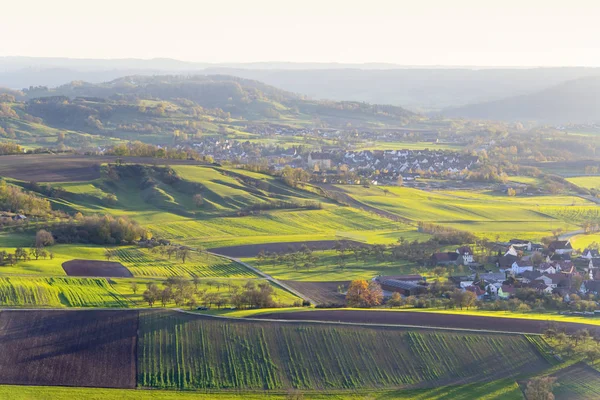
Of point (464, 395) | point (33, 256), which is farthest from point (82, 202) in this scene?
point (464, 395)

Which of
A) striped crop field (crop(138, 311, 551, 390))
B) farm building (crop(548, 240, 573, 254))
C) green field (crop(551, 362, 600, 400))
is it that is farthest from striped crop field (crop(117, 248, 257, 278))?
farm building (crop(548, 240, 573, 254))

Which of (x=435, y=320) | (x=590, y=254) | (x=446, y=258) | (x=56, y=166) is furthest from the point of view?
(x=56, y=166)

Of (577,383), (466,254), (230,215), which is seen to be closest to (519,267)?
(466,254)

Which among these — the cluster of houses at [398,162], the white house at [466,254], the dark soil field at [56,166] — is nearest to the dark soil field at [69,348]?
the white house at [466,254]

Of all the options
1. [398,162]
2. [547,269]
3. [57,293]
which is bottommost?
[398,162]

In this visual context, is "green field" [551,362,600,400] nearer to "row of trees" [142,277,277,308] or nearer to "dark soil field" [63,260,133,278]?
"row of trees" [142,277,277,308]

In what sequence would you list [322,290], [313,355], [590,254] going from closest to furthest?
1. [313,355]
2. [322,290]
3. [590,254]

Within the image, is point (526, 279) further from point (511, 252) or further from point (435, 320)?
point (435, 320)

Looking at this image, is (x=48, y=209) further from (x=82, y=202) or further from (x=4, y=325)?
(x=4, y=325)
